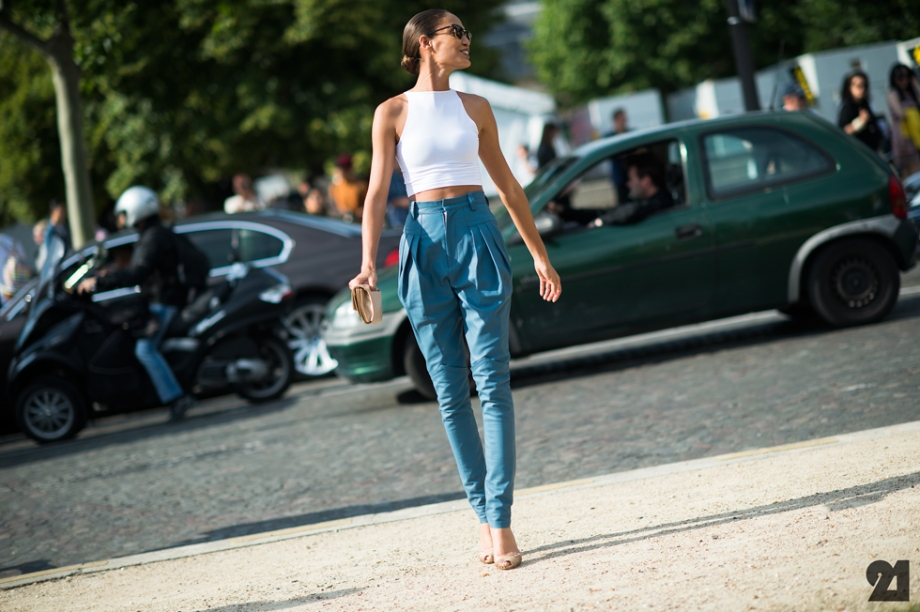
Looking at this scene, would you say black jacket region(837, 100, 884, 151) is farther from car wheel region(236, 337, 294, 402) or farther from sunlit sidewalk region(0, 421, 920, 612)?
sunlit sidewalk region(0, 421, 920, 612)

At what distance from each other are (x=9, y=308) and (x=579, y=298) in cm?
539

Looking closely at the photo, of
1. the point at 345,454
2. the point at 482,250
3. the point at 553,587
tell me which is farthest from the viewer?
the point at 345,454

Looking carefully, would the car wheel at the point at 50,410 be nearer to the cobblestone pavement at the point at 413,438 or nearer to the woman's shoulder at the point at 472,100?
the cobblestone pavement at the point at 413,438

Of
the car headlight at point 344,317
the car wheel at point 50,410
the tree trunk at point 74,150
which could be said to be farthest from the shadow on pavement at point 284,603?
the tree trunk at point 74,150

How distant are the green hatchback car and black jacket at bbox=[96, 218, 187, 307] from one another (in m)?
1.81

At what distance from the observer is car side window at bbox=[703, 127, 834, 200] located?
804 centimetres

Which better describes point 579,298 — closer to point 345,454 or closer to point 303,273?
→ point 345,454

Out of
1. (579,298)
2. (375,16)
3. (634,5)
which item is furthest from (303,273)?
(634,5)

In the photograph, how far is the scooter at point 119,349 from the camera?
9273mm

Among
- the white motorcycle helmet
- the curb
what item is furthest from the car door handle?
the white motorcycle helmet

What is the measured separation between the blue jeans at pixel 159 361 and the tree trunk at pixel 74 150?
18.4 feet

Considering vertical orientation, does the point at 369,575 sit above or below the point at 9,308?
below

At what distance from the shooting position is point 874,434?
16.3 ft

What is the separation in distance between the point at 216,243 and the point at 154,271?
1151mm
